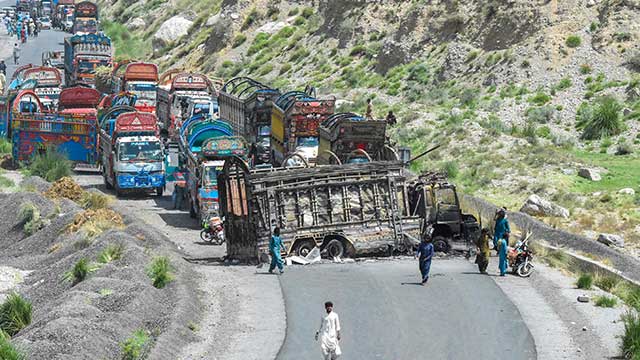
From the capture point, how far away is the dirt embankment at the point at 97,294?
66.2 ft

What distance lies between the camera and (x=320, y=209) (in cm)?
2977

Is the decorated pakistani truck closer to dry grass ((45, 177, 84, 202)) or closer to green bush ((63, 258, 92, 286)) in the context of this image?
dry grass ((45, 177, 84, 202))

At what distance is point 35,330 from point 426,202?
12.7m

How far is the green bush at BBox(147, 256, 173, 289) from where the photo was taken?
25.2m

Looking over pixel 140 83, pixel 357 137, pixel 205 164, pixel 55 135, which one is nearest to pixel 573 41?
pixel 357 137

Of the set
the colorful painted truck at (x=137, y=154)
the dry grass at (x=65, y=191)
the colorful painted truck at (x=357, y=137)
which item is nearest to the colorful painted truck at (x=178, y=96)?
the colorful painted truck at (x=137, y=154)

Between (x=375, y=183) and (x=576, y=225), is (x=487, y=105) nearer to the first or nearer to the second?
(x=576, y=225)

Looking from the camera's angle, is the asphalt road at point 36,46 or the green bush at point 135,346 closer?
the green bush at point 135,346

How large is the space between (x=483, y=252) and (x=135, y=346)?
35.6 ft

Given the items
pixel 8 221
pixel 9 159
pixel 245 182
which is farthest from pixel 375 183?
pixel 9 159

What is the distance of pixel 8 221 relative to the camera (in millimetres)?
39938

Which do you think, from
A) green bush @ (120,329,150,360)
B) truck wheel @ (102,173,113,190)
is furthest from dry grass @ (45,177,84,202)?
green bush @ (120,329,150,360)

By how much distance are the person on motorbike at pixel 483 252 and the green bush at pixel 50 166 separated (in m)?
23.9

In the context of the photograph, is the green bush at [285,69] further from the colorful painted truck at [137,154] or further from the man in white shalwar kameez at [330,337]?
the man in white shalwar kameez at [330,337]
